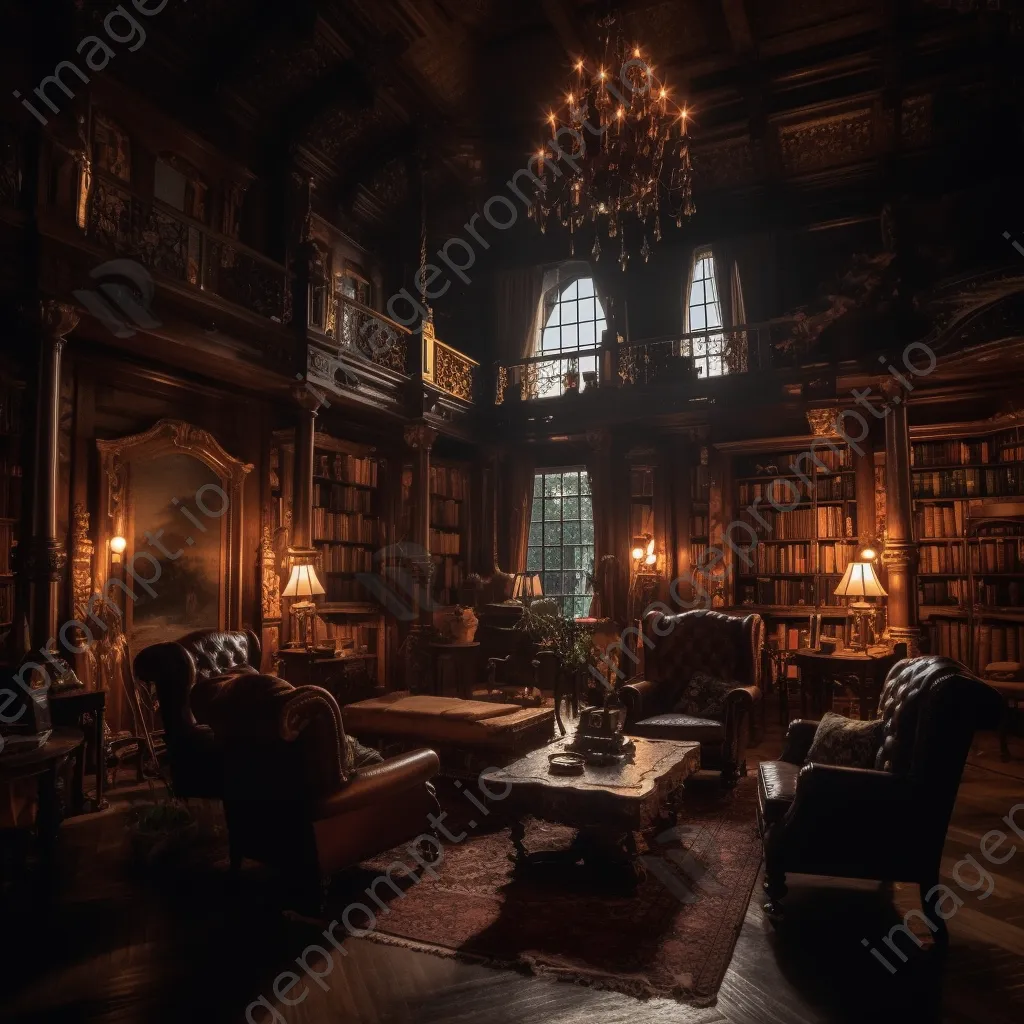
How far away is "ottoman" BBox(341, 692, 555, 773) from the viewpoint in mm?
4773

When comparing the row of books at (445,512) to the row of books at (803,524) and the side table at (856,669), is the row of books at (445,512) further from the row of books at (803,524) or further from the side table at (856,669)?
the side table at (856,669)

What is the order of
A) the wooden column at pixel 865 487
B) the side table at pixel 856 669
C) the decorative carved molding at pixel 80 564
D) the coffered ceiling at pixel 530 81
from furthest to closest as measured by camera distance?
the wooden column at pixel 865 487 → the coffered ceiling at pixel 530 81 → the side table at pixel 856 669 → the decorative carved molding at pixel 80 564

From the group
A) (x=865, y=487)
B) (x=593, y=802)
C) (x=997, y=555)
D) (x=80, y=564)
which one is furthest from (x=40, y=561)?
(x=997, y=555)

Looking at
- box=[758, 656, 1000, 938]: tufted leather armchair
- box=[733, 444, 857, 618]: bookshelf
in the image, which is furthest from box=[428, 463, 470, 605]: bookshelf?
box=[758, 656, 1000, 938]: tufted leather armchair

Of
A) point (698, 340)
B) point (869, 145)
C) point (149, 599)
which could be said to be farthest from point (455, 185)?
point (149, 599)

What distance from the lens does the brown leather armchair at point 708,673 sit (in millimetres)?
4918

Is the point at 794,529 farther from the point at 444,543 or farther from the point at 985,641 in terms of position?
the point at 444,543

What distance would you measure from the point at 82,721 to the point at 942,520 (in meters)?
7.92

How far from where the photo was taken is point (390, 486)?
915cm

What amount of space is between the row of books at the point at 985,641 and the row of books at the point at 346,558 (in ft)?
20.6

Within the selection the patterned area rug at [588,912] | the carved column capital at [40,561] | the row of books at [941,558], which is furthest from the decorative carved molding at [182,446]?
the row of books at [941,558]

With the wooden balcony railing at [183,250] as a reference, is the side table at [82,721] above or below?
below

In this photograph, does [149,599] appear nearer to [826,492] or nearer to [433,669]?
[433,669]

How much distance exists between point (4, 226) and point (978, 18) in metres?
8.33
